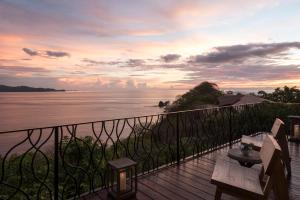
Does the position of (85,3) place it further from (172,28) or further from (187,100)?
(187,100)

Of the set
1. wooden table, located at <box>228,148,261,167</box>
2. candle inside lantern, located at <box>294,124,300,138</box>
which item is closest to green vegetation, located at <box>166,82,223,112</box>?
candle inside lantern, located at <box>294,124,300,138</box>

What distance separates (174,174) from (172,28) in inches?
284

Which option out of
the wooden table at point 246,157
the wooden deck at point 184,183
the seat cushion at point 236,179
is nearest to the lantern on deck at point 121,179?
the wooden deck at point 184,183

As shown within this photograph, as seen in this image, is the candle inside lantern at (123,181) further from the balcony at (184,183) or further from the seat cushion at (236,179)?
the seat cushion at (236,179)

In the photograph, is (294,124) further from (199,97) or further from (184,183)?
(199,97)

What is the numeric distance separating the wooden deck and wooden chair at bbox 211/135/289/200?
57cm

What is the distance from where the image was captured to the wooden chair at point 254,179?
2098mm

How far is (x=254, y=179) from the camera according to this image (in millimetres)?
2617

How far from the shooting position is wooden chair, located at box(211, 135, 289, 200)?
2.10m

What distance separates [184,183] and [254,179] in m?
1.22

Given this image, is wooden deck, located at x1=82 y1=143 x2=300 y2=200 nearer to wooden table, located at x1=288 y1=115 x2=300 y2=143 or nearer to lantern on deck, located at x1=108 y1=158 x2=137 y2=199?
lantern on deck, located at x1=108 y1=158 x2=137 y2=199

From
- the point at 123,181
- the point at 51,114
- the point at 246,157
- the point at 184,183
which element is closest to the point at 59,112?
the point at 51,114

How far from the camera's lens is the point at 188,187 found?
135 inches

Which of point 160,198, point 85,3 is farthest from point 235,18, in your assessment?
point 160,198
